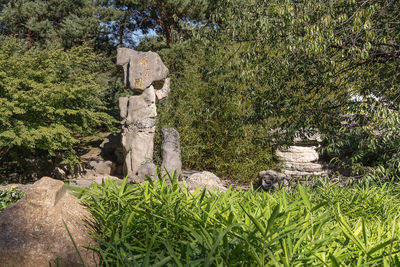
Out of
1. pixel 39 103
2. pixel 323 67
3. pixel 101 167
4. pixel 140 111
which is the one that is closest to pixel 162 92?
pixel 140 111

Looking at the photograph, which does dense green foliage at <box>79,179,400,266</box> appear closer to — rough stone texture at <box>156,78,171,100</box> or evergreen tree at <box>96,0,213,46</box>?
rough stone texture at <box>156,78,171,100</box>

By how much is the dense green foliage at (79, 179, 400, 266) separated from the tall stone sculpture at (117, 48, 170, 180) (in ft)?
18.8

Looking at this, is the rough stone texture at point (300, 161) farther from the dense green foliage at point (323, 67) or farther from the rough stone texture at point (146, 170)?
the dense green foliage at point (323, 67)

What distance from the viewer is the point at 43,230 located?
4.72 ft

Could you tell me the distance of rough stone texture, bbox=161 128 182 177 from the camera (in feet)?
23.9

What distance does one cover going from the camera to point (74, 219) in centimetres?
156

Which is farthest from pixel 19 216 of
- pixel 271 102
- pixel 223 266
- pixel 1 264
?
pixel 271 102

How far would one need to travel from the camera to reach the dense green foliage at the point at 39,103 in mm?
6586

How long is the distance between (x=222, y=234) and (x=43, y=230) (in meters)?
0.88

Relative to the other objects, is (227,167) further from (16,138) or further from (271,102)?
(16,138)

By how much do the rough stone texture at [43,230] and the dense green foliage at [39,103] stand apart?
5.31 m

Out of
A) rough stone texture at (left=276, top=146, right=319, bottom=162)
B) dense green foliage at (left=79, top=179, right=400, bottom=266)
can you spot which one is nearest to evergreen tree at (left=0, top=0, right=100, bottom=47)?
rough stone texture at (left=276, top=146, right=319, bottom=162)

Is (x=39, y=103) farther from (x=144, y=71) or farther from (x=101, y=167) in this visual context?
(x=101, y=167)

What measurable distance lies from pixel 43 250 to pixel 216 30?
3.69 metres
